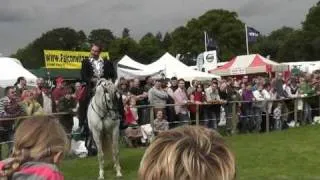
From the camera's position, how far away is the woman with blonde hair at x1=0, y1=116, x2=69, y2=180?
9.69 feet

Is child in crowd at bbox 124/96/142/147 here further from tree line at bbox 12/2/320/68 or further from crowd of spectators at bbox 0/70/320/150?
tree line at bbox 12/2/320/68

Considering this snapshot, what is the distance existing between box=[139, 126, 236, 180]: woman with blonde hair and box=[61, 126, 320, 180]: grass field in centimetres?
877

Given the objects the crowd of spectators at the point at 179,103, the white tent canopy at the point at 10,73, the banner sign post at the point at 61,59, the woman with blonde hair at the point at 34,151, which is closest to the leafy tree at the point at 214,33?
the banner sign post at the point at 61,59

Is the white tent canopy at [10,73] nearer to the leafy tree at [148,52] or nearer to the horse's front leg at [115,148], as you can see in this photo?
the horse's front leg at [115,148]

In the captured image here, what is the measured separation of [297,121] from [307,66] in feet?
81.6

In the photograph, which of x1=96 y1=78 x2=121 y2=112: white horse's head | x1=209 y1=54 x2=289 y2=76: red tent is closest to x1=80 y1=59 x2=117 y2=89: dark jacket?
x1=96 y1=78 x2=121 y2=112: white horse's head

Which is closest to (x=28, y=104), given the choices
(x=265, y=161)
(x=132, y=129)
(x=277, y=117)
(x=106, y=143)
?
(x=106, y=143)

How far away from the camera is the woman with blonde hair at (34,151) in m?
2.95

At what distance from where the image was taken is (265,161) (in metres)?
12.9

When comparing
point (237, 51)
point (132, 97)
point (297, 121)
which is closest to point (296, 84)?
point (297, 121)

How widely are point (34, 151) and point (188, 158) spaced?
135cm

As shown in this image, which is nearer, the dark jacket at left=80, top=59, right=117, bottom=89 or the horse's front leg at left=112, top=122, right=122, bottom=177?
the horse's front leg at left=112, top=122, right=122, bottom=177

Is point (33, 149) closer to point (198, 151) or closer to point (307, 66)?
point (198, 151)

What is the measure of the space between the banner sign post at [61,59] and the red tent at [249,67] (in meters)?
8.40
